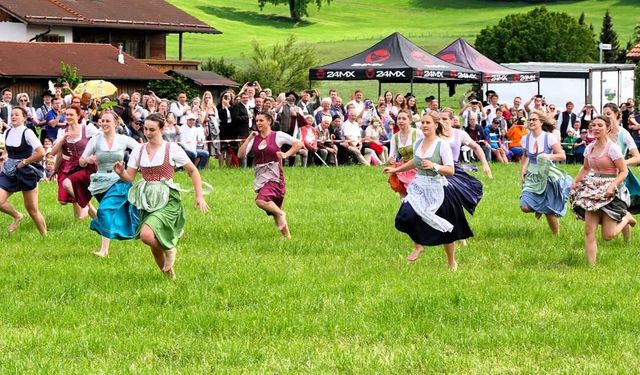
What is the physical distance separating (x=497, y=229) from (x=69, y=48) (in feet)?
137

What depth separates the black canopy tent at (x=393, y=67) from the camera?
34438mm

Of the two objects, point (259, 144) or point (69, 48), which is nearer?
point (259, 144)

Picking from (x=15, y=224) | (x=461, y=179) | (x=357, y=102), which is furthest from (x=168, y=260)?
(x=357, y=102)

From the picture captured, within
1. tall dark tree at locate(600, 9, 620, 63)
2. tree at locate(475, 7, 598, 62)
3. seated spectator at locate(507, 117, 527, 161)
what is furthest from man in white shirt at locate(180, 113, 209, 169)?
tall dark tree at locate(600, 9, 620, 63)

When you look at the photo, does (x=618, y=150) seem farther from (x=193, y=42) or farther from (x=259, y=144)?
(x=193, y=42)

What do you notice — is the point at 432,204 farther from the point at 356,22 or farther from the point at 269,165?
the point at 356,22

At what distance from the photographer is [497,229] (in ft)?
57.3

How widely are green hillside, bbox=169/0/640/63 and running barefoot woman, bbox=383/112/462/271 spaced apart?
273 feet

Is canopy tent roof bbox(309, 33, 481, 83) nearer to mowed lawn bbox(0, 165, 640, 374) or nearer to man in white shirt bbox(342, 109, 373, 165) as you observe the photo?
man in white shirt bbox(342, 109, 373, 165)

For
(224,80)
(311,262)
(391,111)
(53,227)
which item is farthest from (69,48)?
(311,262)

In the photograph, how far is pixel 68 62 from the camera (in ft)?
176

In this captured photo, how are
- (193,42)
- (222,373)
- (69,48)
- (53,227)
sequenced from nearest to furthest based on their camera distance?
1. (222,373)
2. (53,227)
3. (69,48)
4. (193,42)

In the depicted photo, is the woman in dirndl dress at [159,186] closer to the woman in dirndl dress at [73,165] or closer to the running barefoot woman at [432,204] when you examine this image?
the running barefoot woman at [432,204]

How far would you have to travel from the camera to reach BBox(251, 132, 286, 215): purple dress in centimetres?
1652
